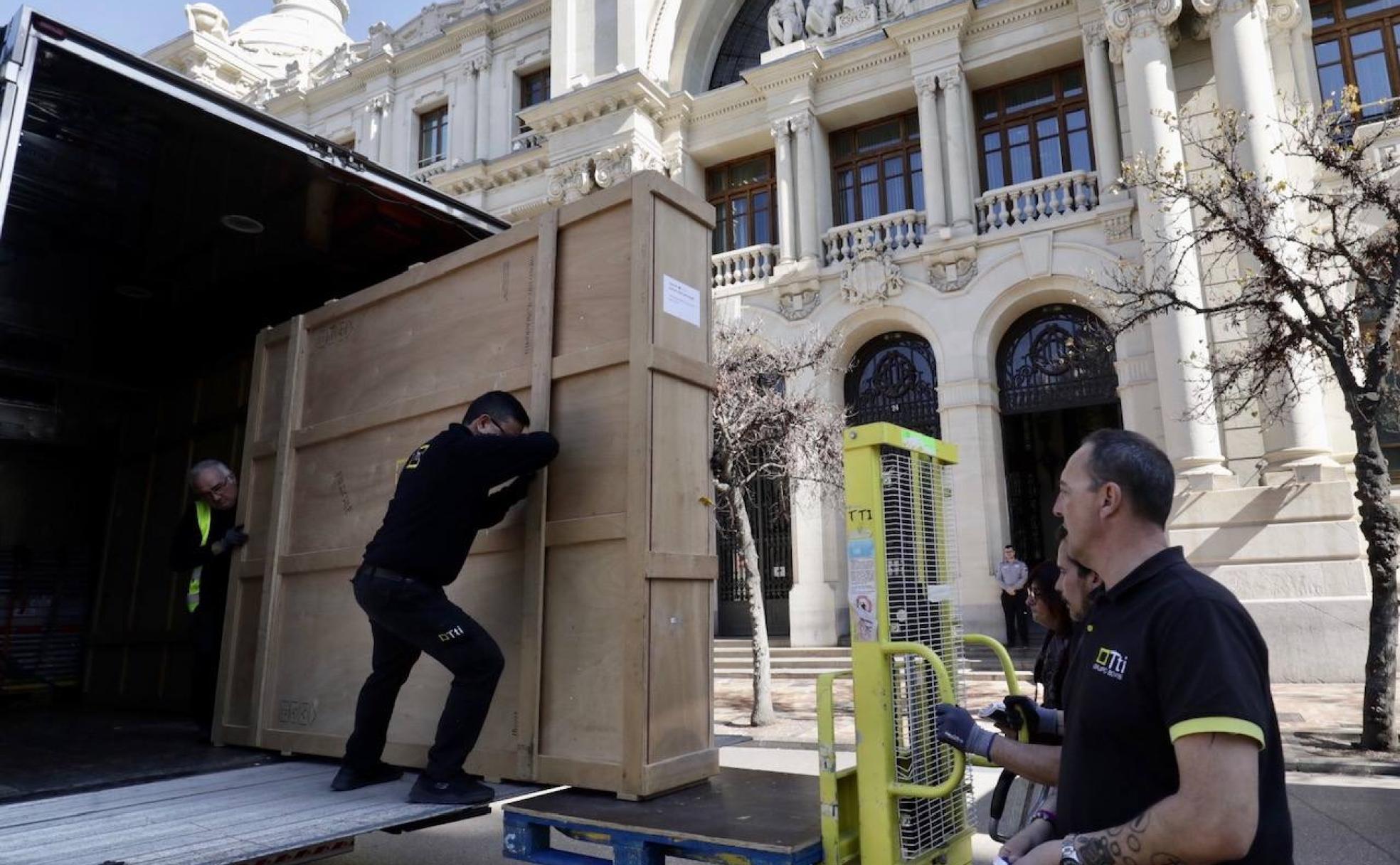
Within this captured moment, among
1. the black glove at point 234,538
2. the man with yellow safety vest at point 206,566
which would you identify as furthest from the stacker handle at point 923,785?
the man with yellow safety vest at point 206,566

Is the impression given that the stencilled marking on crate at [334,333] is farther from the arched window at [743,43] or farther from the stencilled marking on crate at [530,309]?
the arched window at [743,43]

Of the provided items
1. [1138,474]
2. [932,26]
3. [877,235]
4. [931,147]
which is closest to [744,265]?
[877,235]

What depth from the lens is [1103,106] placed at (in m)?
16.4

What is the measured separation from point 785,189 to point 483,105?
32.1 ft

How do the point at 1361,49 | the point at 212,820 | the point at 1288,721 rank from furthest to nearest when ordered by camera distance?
the point at 1361,49 → the point at 1288,721 → the point at 212,820

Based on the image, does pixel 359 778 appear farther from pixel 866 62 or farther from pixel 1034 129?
pixel 866 62

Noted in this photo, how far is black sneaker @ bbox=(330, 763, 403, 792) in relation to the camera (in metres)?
4.26

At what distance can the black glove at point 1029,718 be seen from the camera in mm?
3246

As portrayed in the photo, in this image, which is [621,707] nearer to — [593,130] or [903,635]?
[903,635]

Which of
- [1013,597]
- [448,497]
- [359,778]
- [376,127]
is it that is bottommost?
[359,778]

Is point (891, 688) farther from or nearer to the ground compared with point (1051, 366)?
nearer to the ground

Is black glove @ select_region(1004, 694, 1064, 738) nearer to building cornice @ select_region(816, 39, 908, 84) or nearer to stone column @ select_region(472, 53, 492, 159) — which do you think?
building cornice @ select_region(816, 39, 908, 84)

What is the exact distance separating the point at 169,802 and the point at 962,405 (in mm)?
14720

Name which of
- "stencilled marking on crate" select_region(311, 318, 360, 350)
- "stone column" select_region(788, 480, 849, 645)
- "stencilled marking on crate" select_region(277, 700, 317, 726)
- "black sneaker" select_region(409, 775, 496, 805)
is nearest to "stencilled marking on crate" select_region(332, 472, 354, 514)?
"stencilled marking on crate" select_region(311, 318, 360, 350)
